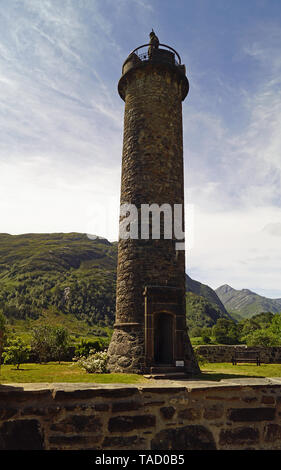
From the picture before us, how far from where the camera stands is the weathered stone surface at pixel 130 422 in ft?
13.0

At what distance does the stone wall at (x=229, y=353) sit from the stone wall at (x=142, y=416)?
60.5 ft

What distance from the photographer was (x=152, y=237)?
14438 mm

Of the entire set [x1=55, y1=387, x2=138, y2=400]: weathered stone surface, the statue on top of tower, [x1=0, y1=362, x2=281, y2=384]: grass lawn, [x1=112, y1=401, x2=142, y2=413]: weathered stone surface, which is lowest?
[x1=0, y1=362, x2=281, y2=384]: grass lawn

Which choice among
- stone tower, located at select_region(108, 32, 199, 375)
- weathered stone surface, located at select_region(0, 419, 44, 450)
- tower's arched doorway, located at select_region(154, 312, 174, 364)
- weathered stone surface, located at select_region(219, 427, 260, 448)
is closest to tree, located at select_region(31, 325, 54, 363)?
stone tower, located at select_region(108, 32, 199, 375)

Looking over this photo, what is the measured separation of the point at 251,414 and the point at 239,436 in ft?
1.02

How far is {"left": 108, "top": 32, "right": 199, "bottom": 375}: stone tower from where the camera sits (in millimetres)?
13266

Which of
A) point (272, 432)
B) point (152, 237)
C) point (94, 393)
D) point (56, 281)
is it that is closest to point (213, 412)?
point (272, 432)

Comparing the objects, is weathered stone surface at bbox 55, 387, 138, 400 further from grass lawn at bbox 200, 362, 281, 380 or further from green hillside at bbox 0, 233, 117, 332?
green hillside at bbox 0, 233, 117, 332

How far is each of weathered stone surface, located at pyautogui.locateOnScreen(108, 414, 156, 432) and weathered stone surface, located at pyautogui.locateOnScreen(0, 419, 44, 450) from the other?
80cm

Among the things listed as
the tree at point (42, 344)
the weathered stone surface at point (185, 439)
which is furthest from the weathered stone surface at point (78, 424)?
the tree at point (42, 344)

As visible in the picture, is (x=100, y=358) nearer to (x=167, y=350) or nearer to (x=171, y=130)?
(x=167, y=350)

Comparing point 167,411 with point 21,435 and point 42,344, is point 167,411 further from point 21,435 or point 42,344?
point 42,344

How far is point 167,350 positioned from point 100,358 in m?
2.84
